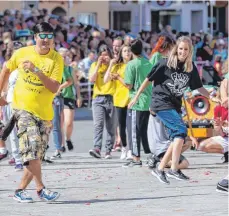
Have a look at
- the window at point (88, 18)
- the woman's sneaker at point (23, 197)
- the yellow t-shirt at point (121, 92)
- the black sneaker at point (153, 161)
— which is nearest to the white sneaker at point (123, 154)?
the yellow t-shirt at point (121, 92)

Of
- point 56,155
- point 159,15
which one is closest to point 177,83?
point 56,155

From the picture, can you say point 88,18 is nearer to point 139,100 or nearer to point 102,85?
point 102,85

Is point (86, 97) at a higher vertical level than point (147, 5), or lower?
lower

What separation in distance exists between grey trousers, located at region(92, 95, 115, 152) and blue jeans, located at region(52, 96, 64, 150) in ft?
1.65

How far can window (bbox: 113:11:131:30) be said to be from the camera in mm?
43822

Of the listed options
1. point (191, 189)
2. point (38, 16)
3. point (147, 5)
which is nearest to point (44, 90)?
point (191, 189)

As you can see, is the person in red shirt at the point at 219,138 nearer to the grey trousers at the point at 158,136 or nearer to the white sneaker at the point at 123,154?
the grey trousers at the point at 158,136

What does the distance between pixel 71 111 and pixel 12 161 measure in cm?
175

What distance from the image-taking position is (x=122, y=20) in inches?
1759

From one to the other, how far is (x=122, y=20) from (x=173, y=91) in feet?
112

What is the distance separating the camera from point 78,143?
16.1m

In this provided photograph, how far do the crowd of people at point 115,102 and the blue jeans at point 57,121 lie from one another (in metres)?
0.01

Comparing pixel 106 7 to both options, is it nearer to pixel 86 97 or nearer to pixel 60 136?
pixel 86 97

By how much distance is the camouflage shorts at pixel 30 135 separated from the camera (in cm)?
901
